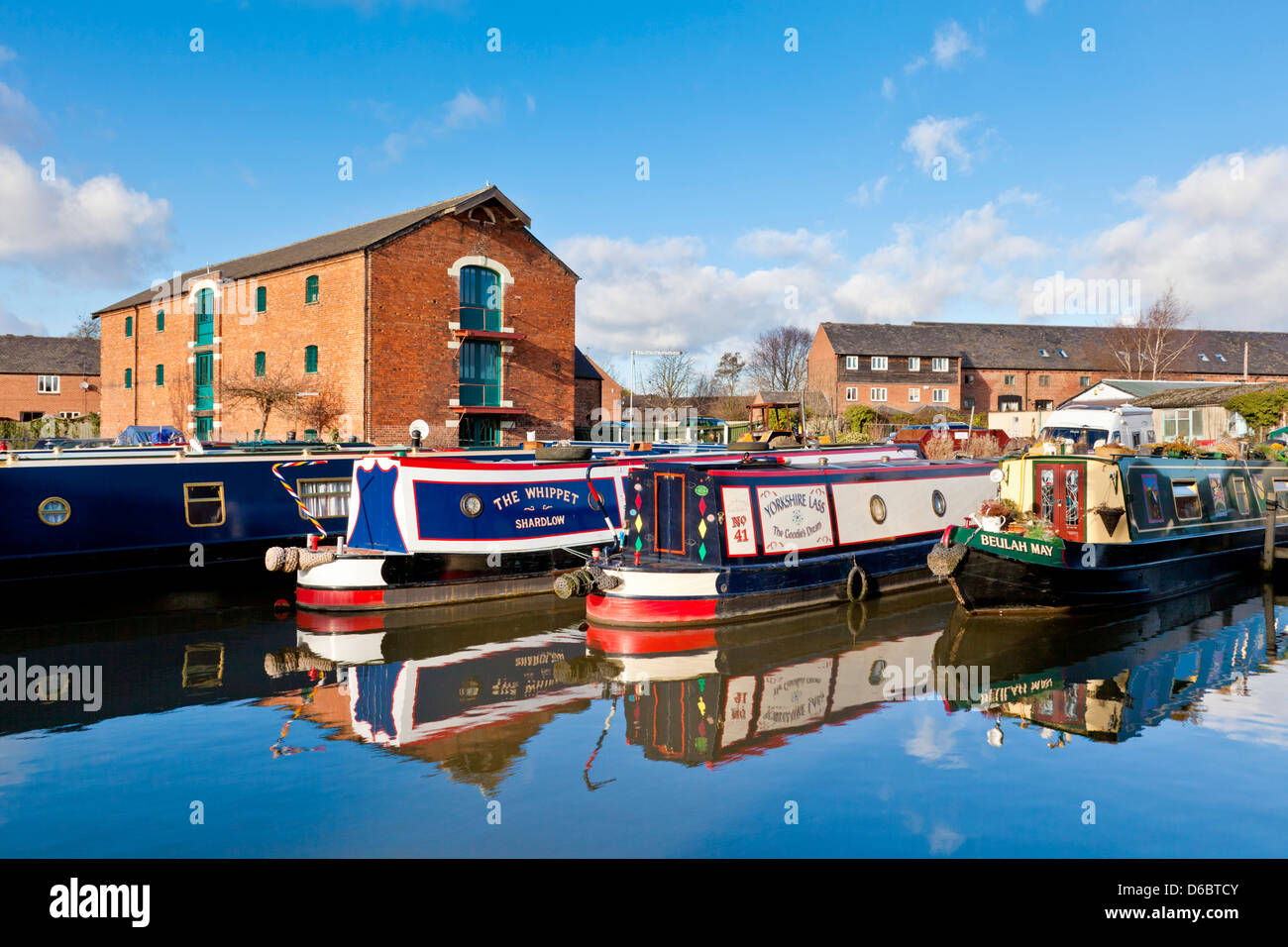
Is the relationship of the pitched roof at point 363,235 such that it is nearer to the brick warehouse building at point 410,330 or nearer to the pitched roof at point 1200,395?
the brick warehouse building at point 410,330

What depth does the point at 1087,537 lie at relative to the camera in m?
14.1

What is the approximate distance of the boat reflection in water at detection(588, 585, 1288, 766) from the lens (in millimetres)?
8922

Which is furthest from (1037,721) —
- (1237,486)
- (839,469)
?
(1237,486)

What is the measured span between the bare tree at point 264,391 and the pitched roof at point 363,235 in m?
3.97

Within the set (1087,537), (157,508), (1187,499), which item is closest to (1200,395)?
(1187,499)

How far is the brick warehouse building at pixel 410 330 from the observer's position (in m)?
28.3

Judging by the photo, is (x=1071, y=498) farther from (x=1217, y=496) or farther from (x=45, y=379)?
(x=45, y=379)

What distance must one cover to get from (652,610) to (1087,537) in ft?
23.5

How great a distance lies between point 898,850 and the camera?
597 cm

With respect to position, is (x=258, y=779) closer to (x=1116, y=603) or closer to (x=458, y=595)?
(x=458, y=595)

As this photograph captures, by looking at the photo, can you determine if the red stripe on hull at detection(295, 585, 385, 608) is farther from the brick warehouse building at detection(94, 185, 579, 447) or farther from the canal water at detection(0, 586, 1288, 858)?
the brick warehouse building at detection(94, 185, 579, 447)

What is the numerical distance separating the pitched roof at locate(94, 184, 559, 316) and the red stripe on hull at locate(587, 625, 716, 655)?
19586 millimetres
